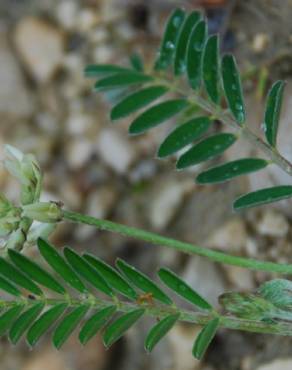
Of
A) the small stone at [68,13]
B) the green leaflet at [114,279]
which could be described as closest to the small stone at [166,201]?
the small stone at [68,13]

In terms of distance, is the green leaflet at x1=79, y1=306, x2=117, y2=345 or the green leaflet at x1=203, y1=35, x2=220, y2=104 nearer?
the green leaflet at x1=79, y1=306, x2=117, y2=345

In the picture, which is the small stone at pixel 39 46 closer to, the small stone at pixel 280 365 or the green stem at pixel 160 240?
the small stone at pixel 280 365

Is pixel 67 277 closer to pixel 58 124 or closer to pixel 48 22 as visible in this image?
pixel 58 124

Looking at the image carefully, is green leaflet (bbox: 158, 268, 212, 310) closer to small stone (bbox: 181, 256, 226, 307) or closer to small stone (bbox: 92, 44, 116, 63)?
small stone (bbox: 181, 256, 226, 307)

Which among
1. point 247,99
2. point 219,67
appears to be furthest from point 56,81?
point 219,67

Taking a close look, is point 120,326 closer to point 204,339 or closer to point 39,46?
point 204,339

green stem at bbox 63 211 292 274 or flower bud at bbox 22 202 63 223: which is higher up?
flower bud at bbox 22 202 63 223

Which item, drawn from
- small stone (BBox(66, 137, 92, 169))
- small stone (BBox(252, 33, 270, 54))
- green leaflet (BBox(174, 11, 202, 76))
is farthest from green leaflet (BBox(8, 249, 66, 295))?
small stone (BBox(66, 137, 92, 169))
